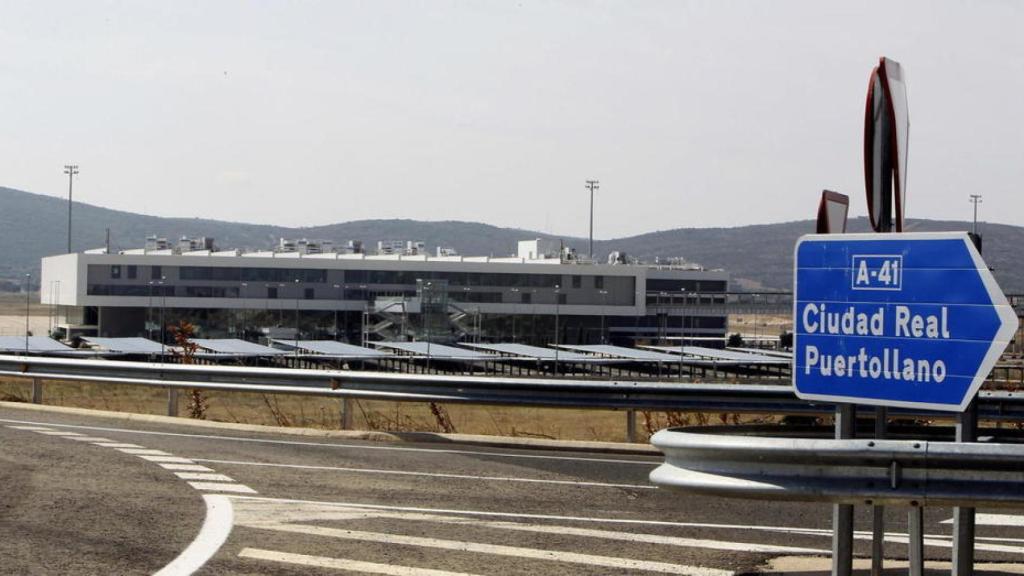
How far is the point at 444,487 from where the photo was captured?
42.2ft

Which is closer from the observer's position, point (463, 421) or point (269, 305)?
point (463, 421)

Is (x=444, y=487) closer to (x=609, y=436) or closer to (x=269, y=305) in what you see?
(x=609, y=436)

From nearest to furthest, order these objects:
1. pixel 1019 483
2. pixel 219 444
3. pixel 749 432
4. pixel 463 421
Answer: pixel 1019 483, pixel 749 432, pixel 219 444, pixel 463 421

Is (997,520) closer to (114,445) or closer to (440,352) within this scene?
(114,445)

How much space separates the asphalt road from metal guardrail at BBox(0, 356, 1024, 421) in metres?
1.42

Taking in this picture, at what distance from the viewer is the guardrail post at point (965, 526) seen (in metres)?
6.46

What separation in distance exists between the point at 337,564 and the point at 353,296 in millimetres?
109801

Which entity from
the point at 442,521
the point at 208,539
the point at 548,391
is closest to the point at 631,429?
the point at 548,391

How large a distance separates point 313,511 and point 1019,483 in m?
6.33

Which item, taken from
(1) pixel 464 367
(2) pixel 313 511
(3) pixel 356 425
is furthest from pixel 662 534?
(1) pixel 464 367

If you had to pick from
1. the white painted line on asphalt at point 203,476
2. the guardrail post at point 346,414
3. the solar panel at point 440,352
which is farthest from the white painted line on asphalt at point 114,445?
the solar panel at point 440,352

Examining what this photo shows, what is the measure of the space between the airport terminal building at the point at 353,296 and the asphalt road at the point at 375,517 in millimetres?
93120

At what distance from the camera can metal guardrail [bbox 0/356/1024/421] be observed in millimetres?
16500

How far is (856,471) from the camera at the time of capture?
6234 millimetres
